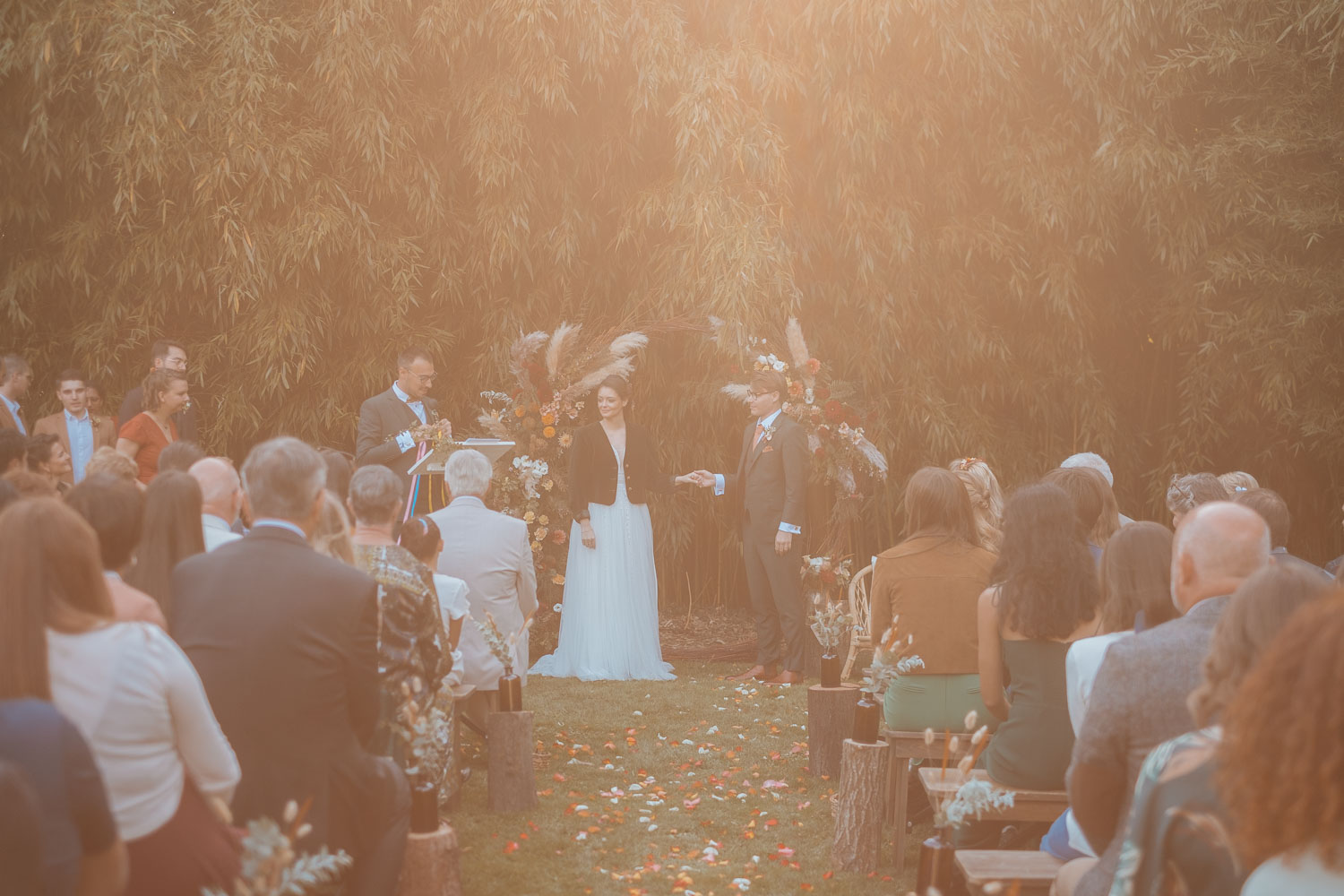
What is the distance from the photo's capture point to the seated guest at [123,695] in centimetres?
223

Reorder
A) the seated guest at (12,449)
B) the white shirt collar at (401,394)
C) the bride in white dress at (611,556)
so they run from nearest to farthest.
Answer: the seated guest at (12,449) → the white shirt collar at (401,394) → the bride in white dress at (611,556)

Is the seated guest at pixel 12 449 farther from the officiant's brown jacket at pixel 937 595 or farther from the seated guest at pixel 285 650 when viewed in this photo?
the officiant's brown jacket at pixel 937 595

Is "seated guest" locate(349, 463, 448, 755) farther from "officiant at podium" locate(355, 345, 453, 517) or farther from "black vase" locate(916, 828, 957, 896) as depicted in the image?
"officiant at podium" locate(355, 345, 453, 517)

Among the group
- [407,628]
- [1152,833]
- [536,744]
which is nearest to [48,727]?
[1152,833]

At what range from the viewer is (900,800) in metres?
4.44

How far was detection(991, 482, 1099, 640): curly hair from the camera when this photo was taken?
3.75m

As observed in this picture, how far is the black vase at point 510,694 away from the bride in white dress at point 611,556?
3089mm

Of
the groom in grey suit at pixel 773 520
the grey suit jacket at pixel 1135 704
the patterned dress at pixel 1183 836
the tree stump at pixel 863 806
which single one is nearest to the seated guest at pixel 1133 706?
the grey suit jacket at pixel 1135 704

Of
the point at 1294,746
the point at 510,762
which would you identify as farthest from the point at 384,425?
the point at 1294,746

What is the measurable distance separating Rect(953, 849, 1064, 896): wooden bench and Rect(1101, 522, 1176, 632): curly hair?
0.59 m

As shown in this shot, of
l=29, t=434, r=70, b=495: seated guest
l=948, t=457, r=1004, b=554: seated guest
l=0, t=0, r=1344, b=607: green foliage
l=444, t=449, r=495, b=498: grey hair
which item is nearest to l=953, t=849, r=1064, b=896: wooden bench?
l=948, t=457, r=1004, b=554: seated guest

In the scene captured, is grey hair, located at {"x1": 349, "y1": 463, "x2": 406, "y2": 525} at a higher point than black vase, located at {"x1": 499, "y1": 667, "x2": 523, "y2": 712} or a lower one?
higher

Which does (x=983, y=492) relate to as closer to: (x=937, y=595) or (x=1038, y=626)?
(x=937, y=595)

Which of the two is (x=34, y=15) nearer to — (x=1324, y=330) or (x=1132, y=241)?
(x=1132, y=241)
